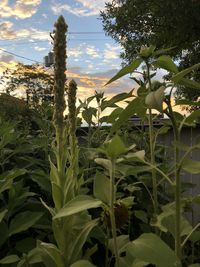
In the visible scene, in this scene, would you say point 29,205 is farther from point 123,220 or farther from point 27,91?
point 27,91

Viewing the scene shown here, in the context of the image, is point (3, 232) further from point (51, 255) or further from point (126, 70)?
point (126, 70)

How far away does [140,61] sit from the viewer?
4.11 feet

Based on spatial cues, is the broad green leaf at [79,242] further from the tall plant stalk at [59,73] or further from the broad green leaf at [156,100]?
the broad green leaf at [156,100]

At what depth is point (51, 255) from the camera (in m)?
1.21

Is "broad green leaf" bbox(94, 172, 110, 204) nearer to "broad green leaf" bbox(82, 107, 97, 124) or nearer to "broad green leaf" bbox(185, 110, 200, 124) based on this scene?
"broad green leaf" bbox(185, 110, 200, 124)

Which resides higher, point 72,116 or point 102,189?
point 72,116

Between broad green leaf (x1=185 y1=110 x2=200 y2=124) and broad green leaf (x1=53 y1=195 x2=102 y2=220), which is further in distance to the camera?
broad green leaf (x1=185 y1=110 x2=200 y2=124)

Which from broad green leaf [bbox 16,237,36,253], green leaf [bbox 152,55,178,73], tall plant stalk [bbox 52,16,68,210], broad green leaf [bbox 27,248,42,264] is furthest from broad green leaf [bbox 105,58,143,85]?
broad green leaf [bbox 16,237,36,253]

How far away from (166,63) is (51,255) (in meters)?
0.55

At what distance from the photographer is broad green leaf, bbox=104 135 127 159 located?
1117 mm

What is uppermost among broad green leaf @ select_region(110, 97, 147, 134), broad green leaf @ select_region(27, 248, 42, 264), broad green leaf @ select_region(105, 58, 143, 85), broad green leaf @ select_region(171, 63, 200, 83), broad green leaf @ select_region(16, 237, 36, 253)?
broad green leaf @ select_region(105, 58, 143, 85)

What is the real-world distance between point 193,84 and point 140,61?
15 cm

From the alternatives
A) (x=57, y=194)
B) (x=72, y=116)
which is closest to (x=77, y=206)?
(x=57, y=194)

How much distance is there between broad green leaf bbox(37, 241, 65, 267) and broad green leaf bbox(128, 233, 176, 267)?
219 mm
